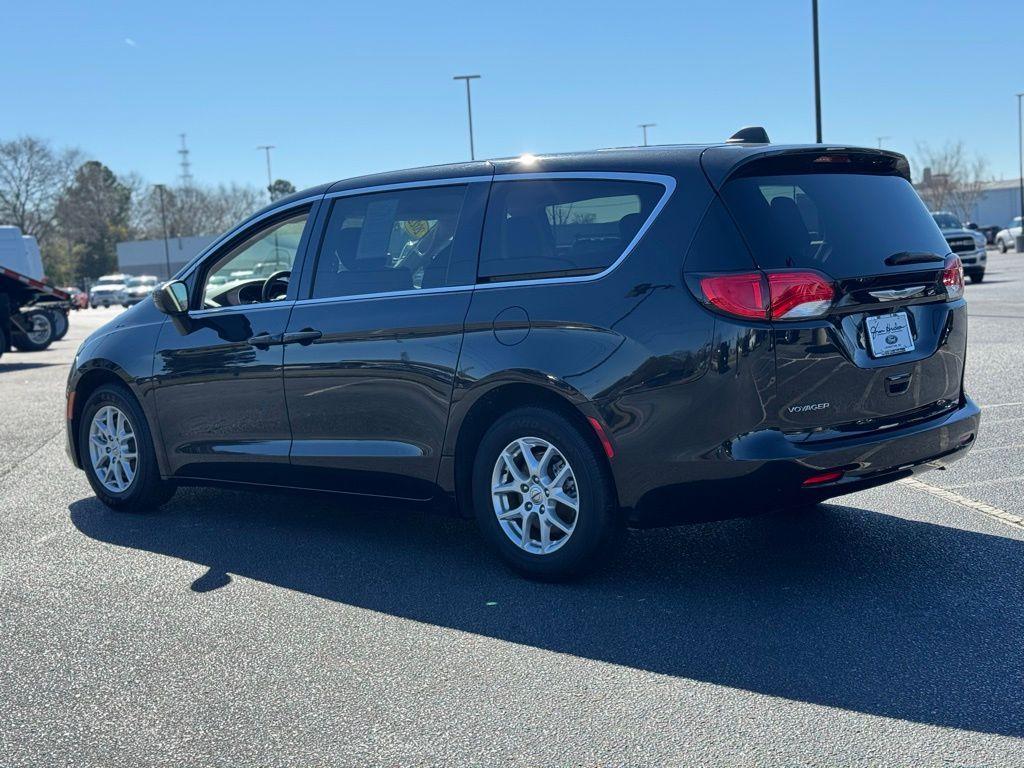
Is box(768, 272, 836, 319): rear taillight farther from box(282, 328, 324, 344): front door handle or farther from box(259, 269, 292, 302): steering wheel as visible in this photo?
box(259, 269, 292, 302): steering wheel

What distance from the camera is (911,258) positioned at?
5082 mm

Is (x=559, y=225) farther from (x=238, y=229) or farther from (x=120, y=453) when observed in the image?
(x=120, y=453)

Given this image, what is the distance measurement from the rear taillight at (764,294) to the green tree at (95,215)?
109 m

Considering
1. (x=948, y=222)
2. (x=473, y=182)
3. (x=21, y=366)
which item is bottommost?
(x=21, y=366)

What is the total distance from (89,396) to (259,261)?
1364 mm

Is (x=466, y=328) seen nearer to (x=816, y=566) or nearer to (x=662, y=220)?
(x=662, y=220)

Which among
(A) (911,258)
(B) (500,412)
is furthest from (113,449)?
(A) (911,258)

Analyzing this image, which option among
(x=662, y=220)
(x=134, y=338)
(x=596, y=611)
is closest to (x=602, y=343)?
(x=662, y=220)

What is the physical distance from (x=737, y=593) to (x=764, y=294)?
1.22 metres

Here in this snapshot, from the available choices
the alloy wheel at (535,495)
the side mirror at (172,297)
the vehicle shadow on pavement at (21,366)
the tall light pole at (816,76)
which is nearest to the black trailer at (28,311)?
the vehicle shadow on pavement at (21,366)

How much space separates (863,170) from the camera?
5.23 m

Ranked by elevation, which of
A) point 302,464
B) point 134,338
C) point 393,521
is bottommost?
point 393,521

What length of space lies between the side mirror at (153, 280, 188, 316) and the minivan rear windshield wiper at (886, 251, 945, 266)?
12.1 feet

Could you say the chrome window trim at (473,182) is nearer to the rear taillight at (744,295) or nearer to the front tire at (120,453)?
the rear taillight at (744,295)
